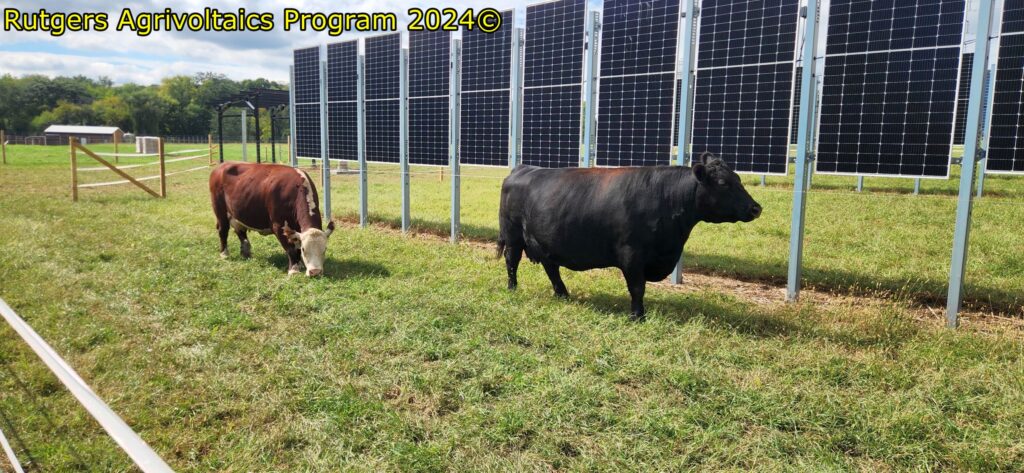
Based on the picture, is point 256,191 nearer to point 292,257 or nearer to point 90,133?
point 292,257

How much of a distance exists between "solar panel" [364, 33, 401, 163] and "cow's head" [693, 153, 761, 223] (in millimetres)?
7605

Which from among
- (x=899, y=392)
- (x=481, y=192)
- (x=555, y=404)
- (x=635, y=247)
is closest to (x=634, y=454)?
(x=555, y=404)

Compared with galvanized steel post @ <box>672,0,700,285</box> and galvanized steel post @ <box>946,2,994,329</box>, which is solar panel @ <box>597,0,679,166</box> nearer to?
galvanized steel post @ <box>672,0,700,285</box>

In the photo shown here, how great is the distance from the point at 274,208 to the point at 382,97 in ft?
15.6

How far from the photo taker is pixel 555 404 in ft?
13.5

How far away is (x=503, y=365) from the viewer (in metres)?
4.80

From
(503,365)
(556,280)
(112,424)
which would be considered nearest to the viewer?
(112,424)

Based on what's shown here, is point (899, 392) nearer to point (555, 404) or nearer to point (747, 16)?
point (555, 404)

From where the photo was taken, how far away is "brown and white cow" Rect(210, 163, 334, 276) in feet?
25.8

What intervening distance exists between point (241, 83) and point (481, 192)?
357 feet

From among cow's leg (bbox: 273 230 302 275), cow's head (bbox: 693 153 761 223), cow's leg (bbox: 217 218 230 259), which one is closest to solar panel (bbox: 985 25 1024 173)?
cow's head (bbox: 693 153 761 223)

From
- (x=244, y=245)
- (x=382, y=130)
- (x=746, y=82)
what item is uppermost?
(x=746, y=82)

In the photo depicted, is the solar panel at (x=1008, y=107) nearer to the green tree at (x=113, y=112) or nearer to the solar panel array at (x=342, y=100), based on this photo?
the solar panel array at (x=342, y=100)

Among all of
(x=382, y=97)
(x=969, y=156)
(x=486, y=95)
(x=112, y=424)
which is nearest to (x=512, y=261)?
(x=486, y=95)
